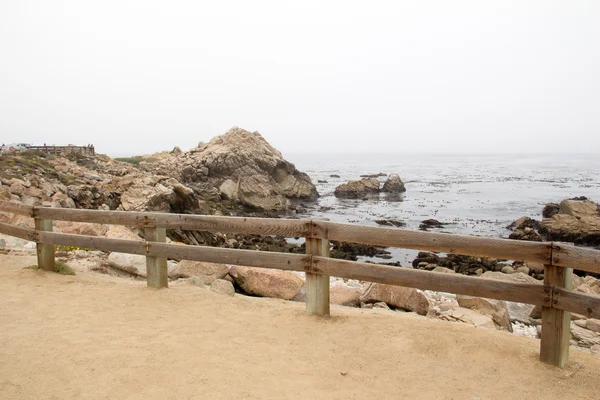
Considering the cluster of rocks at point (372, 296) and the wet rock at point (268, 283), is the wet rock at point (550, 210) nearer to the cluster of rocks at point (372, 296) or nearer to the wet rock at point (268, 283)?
the cluster of rocks at point (372, 296)

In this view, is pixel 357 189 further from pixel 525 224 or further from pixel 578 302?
pixel 578 302

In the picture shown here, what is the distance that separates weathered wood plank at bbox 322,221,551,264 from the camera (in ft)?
14.0

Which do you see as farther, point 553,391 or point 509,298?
point 509,298

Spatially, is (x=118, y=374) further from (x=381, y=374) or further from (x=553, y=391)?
(x=553, y=391)

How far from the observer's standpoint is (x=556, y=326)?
4.14 metres

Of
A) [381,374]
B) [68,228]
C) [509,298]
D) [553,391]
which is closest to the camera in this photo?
[553,391]

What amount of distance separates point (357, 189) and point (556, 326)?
44.3 metres

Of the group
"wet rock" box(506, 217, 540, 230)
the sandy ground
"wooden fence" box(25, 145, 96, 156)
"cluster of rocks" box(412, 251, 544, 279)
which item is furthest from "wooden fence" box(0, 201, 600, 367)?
"wooden fence" box(25, 145, 96, 156)

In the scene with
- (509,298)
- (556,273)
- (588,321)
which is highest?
(556,273)

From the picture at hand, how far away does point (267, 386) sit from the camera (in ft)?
12.6

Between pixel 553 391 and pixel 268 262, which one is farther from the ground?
pixel 268 262

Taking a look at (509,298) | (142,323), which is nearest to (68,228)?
(142,323)

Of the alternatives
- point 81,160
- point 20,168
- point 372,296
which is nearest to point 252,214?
point 20,168

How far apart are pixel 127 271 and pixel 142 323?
131 inches
